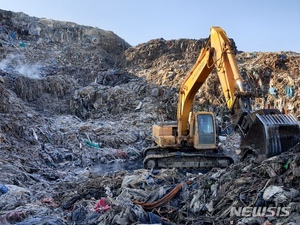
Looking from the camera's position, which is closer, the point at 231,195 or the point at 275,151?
the point at 231,195

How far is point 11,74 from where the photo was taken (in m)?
18.5

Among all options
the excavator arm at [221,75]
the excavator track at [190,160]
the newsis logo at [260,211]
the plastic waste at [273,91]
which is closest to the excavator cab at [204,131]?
the excavator track at [190,160]

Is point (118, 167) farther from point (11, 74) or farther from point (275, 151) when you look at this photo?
point (11, 74)

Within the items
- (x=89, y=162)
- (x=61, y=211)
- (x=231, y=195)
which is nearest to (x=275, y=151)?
(x=231, y=195)

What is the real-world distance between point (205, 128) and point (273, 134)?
155 inches

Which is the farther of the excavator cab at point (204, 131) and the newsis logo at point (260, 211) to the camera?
the excavator cab at point (204, 131)

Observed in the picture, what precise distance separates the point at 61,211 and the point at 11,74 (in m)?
14.6

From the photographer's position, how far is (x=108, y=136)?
13594 millimetres

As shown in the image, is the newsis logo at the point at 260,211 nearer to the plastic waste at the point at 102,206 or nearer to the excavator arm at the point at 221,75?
the plastic waste at the point at 102,206

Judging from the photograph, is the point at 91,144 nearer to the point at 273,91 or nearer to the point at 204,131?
the point at 204,131

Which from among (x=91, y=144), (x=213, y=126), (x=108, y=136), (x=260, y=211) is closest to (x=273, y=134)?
(x=260, y=211)

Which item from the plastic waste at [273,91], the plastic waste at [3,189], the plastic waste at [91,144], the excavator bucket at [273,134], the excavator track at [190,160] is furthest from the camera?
the plastic waste at [273,91]

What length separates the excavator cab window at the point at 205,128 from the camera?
9.35m

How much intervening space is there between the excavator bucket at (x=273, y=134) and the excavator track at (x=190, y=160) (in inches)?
141
